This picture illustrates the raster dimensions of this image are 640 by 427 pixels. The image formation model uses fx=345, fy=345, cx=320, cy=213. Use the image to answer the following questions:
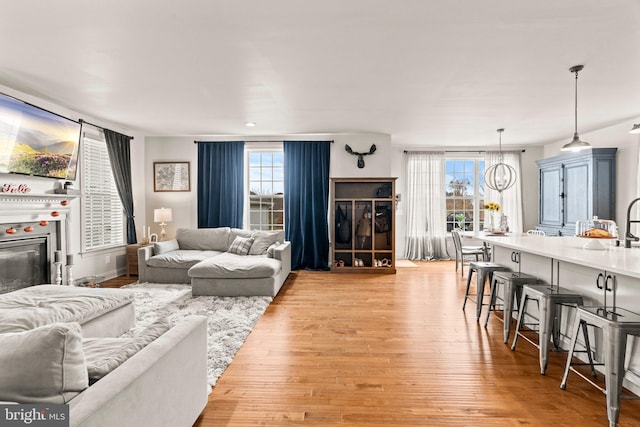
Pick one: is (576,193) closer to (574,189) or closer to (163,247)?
(574,189)

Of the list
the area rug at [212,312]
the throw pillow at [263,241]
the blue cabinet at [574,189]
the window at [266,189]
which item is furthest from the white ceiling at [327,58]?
the area rug at [212,312]

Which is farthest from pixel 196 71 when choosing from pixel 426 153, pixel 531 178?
pixel 531 178

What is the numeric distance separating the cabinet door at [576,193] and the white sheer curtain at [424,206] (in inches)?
91.0

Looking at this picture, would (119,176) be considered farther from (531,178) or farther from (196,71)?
(531,178)

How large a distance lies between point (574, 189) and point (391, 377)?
5518mm

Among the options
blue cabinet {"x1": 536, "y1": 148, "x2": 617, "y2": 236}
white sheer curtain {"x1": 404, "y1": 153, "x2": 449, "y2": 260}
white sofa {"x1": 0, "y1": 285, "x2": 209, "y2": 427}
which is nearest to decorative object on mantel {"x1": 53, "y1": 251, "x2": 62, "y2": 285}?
white sofa {"x1": 0, "y1": 285, "x2": 209, "y2": 427}

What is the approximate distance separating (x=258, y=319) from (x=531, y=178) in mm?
6912

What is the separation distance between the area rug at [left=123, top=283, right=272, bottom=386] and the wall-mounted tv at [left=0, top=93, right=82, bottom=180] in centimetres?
194

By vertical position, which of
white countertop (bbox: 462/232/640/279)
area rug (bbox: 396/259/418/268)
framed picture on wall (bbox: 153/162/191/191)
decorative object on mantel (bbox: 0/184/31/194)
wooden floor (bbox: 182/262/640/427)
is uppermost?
framed picture on wall (bbox: 153/162/191/191)

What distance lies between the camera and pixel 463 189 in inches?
310

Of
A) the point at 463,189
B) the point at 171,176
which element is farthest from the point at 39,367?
the point at 463,189

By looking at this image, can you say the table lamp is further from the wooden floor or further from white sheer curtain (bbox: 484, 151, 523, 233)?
white sheer curtain (bbox: 484, 151, 523, 233)

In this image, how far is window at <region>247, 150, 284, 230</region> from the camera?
7000mm

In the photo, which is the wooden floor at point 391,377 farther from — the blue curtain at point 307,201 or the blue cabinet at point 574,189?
the blue cabinet at point 574,189
